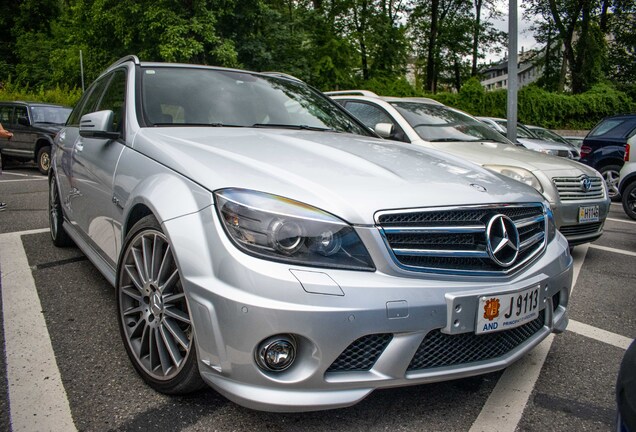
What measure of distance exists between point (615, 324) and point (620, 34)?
37.5 meters

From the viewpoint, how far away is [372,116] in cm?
645

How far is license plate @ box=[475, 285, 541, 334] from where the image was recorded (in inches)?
81.2

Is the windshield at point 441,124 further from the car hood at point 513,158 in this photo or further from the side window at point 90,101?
the side window at point 90,101

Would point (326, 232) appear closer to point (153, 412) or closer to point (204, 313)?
point (204, 313)

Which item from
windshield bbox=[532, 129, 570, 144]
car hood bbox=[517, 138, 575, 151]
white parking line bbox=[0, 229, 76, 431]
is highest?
windshield bbox=[532, 129, 570, 144]

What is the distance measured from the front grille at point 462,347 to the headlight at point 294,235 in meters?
0.38

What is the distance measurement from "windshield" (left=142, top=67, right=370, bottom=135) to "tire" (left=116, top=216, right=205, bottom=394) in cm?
89

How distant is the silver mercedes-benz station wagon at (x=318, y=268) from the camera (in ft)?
6.20

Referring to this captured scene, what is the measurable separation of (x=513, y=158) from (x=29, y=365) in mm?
4517

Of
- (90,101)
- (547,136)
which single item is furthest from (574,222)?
(547,136)

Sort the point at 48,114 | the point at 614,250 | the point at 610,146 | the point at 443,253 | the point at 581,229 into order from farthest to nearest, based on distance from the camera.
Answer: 1. the point at 48,114
2. the point at 610,146
3. the point at 614,250
4. the point at 581,229
5. the point at 443,253

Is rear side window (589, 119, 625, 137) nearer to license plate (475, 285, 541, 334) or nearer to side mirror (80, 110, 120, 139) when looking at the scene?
license plate (475, 285, 541, 334)

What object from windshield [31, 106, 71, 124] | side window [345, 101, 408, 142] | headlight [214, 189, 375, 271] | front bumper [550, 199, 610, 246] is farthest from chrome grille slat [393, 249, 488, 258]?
windshield [31, 106, 71, 124]

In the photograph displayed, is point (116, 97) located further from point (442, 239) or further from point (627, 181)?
point (627, 181)
